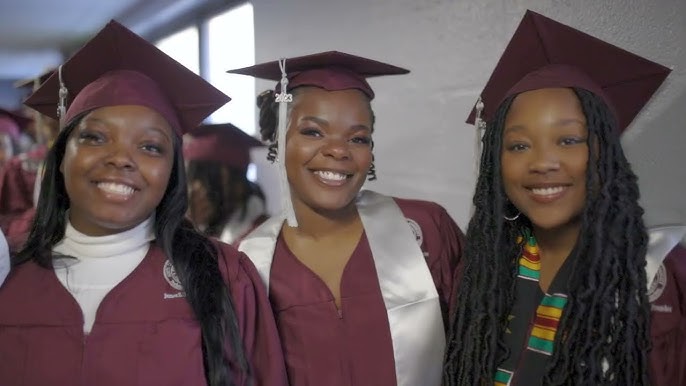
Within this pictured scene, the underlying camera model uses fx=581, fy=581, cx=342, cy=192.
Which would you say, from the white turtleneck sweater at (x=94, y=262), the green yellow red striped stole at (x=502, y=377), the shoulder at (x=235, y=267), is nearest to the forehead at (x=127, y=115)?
the white turtleneck sweater at (x=94, y=262)

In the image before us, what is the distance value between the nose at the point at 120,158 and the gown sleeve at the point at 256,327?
0.35 metres

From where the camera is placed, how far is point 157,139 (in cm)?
146

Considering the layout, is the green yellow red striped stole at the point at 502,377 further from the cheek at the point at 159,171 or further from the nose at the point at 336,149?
the cheek at the point at 159,171

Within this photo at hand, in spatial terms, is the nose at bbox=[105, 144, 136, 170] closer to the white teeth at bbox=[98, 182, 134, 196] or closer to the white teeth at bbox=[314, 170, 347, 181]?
the white teeth at bbox=[98, 182, 134, 196]

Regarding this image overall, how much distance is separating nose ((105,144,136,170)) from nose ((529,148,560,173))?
95 centimetres

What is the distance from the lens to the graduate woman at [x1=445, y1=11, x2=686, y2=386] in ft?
4.16

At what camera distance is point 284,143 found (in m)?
1.76

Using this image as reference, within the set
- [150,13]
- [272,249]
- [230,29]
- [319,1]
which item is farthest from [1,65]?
[272,249]

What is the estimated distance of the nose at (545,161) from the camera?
1.32 meters

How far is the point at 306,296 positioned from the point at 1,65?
9359 millimetres

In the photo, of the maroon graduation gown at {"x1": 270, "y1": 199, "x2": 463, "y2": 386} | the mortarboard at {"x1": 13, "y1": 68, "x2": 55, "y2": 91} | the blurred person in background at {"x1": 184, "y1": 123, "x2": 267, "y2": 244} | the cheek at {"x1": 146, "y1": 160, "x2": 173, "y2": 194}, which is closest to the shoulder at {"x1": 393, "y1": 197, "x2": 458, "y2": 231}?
the maroon graduation gown at {"x1": 270, "y1": 199, "x2": 463, "y2": 386}

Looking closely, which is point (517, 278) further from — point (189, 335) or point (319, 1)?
point (319, 1)

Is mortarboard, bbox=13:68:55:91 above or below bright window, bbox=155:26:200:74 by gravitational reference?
below

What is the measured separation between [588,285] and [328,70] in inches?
37.8
